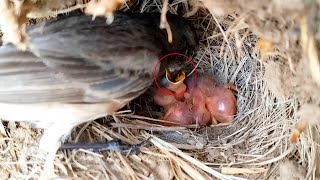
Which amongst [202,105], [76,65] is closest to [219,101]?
[202,105]

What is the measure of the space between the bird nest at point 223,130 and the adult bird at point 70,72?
15 cm

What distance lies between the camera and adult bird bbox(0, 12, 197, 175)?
2328 mm

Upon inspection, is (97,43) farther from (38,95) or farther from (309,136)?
(309,136)

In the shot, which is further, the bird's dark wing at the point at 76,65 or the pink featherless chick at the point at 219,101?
the pink featherless chick at the point at 219,101

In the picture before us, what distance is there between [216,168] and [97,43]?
766 mm

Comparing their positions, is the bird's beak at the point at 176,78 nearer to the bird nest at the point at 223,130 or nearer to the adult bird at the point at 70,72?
the bird nest at the point at 223,130

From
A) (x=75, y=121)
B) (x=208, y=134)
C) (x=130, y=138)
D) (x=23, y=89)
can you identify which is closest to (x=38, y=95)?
(x=23, y=89)

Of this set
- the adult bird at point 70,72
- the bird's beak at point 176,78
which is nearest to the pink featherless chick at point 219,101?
the bird's beak at point 176,78

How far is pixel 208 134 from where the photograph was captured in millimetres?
2703

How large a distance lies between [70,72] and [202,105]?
30.2 inches

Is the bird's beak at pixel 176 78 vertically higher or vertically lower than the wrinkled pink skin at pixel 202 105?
higher

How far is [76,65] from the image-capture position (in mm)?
2354

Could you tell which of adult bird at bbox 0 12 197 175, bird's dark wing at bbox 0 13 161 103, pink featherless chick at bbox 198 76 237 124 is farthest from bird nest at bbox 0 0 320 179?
bird's dark wing at bbox 0 13 161 103

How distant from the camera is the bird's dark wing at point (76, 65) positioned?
7.63 feet
